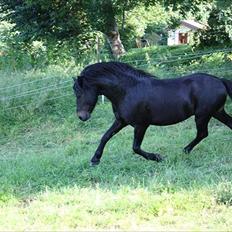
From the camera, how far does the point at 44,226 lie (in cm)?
462

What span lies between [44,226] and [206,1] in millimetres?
11227

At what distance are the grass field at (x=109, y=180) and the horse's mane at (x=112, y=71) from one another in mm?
1240

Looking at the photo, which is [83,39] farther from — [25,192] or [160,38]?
[160,38]

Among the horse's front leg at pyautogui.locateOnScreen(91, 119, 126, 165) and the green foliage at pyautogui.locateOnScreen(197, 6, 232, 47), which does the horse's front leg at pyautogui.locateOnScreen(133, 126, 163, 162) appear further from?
the green foliage at pyautogui.locateOnScreen(197, 6, 232, 47)

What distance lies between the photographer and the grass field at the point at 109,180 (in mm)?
4711

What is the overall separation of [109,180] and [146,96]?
1428 mm

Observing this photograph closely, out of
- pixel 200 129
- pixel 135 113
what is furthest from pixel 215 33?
pixel 135 113

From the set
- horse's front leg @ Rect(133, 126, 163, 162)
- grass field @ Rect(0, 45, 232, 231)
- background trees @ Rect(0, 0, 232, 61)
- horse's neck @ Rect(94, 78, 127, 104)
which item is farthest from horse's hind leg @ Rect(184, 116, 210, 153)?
background trees @ Rect(0, 0, 232, 61)

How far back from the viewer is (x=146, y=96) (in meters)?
6.96

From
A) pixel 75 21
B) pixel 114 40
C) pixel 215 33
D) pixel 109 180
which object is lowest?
pixel 114 40

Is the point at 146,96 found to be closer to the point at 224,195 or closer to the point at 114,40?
the point at 224,195

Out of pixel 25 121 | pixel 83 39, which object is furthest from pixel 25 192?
pixel 83 39

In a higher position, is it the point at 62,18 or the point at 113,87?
the point at 113,87

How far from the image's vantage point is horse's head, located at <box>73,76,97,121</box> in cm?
694
